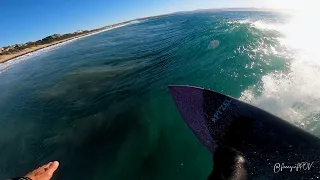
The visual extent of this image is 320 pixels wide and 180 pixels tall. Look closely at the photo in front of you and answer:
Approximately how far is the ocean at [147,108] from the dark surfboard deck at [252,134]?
1.15 meters

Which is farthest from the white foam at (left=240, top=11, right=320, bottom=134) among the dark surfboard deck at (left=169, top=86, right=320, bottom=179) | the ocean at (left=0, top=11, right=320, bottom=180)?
the dark surfboard deck at (left=169, top=86, right=320, bottom=179)

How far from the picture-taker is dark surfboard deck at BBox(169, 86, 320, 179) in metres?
4.72

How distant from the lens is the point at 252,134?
559cm

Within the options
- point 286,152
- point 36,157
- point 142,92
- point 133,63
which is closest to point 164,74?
point 142,92

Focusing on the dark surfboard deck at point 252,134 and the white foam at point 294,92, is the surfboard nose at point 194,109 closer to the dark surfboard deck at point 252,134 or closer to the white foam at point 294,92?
the dark surfboard deck at point 252,134

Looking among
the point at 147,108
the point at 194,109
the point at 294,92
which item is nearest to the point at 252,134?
the point at 194,109

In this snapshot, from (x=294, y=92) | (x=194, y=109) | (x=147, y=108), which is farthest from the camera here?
(x=147, y=108)

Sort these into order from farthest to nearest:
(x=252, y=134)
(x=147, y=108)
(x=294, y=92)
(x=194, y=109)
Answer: (x=147, y=108)
(x=294, y=92)
(x=194, y=109)
(x=252, y=134)

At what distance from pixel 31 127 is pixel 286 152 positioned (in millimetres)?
10574

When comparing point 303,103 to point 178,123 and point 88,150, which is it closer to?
point 178,123

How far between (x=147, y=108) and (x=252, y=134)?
5071 millimetres

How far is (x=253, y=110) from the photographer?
18.7 ft

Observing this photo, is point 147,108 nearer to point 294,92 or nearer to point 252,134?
point 252,134

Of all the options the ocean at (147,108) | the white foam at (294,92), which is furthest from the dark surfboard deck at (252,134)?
the white foam at (294,92)
